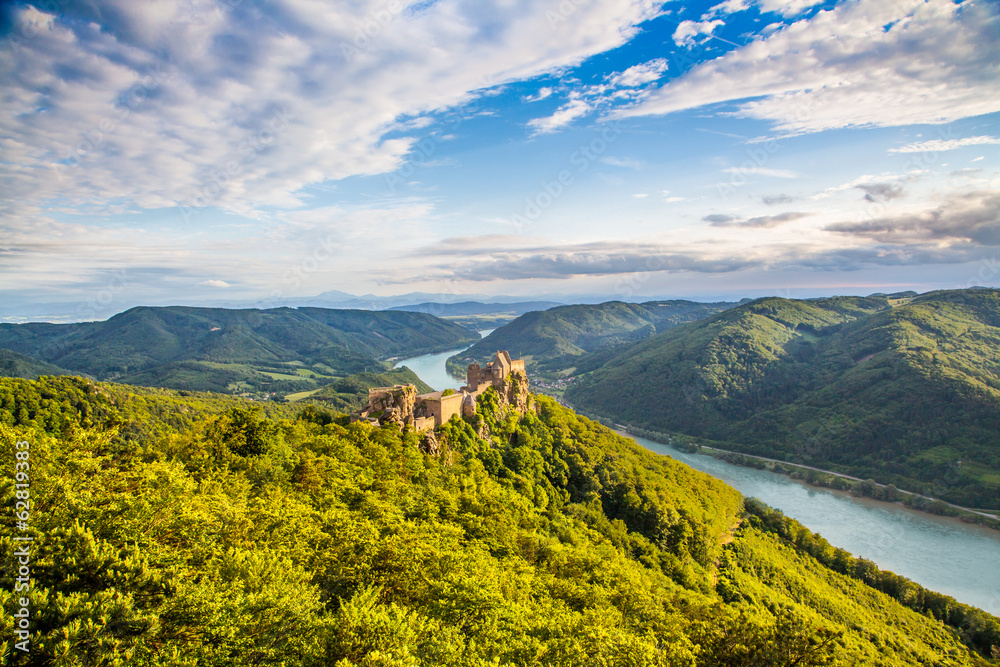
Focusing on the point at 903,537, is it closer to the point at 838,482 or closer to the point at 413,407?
the point at 838,482

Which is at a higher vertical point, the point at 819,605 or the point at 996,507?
the point at 819,605

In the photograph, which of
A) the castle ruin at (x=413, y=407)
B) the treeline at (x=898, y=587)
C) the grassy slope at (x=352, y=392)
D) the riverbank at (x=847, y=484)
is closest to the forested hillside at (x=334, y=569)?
the castle ruin at (x=413, y=407)

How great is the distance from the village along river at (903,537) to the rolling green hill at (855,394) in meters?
Answer: 13.5

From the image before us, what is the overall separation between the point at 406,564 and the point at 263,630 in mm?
5462

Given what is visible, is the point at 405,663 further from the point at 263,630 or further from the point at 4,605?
the point at 4,605

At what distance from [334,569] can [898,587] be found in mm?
64811

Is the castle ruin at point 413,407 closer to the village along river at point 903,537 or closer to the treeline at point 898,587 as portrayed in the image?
the treeline at point 898,587

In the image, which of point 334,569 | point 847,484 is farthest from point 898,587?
point 334,569

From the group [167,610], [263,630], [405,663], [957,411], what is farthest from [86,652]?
[957,411]

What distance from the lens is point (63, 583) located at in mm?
11203

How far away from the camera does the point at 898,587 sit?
→ 172ft

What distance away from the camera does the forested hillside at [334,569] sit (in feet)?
36.9

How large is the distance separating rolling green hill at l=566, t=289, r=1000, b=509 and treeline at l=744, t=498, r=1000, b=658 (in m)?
54.8

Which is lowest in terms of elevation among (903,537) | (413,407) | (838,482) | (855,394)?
(903,537)
